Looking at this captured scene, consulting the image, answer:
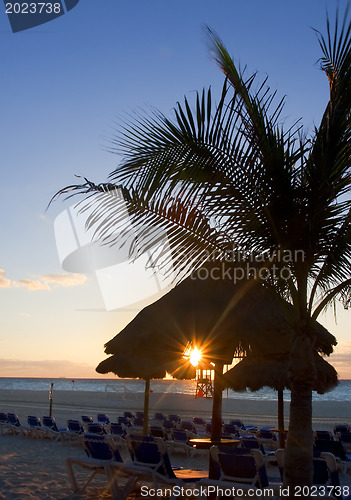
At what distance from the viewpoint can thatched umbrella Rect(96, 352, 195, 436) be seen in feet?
30.5

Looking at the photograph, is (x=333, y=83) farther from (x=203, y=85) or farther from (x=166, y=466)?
(x=166, y=466)

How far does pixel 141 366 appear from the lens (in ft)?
31.8

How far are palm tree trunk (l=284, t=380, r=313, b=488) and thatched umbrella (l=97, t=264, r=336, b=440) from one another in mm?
2161

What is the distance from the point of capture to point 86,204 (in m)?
4.55

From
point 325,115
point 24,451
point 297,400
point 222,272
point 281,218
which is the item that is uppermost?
point 325,115

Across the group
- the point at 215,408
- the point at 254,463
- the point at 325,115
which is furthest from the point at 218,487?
the point at 325,115

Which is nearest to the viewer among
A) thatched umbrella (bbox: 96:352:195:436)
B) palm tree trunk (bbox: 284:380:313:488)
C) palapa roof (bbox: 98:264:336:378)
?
palm tree trunk (bbox: 284:380:313:488)

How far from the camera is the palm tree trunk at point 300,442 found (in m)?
4.02

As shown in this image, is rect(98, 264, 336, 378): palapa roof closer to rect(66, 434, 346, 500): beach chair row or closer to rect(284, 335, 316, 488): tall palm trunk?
rect(66, 434, 346, 500): beach chair row

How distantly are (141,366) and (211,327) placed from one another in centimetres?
275

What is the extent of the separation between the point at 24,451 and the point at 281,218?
32.7 ft

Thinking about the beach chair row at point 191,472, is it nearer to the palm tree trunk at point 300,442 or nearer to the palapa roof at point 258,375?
the palm tree trunk at point 300,442

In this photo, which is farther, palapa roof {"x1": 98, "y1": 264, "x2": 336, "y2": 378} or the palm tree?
palapa roof {"x1": 98, "y1": 264, "x2": 336, "y2": 378}

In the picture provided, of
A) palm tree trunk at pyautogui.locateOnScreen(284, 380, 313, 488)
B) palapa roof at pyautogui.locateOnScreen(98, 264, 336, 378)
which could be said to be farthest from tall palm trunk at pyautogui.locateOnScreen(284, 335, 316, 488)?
palapa roof at pyautogui.locateOnScreen(98, 264, 336, 378)
